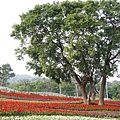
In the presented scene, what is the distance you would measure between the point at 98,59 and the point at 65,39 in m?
4.28

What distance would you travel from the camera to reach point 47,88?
70812 mm

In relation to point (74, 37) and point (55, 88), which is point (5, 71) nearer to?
point (55, 88)

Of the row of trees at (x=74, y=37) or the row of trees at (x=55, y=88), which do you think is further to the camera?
the row of trees at (x=55, y=88)

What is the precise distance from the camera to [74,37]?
25547 millimetres

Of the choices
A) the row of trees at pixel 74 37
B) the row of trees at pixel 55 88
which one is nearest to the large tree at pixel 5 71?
the row of trees at pixel 55 88

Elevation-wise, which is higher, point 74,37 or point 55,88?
point 74,37

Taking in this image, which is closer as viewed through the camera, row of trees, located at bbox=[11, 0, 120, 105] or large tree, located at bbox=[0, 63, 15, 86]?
row of trees, located at bbox=[11, 0, 120, 105]

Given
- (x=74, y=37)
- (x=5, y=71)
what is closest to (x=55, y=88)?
(x=5, y=71)

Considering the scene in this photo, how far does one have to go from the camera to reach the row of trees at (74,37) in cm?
2431

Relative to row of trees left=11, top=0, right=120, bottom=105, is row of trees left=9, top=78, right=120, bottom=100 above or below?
below

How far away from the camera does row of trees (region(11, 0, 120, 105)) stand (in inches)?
957

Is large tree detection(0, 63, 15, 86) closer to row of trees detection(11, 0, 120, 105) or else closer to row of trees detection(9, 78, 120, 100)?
row of trees detection(9, 78, 120, 100)

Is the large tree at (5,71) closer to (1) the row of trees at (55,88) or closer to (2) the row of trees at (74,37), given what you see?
(1) the row of trees at (55,88)

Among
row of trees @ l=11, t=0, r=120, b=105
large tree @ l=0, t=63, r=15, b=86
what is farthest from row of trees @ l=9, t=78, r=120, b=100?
row of trees @ l=11, t=0, r=120, b=105
